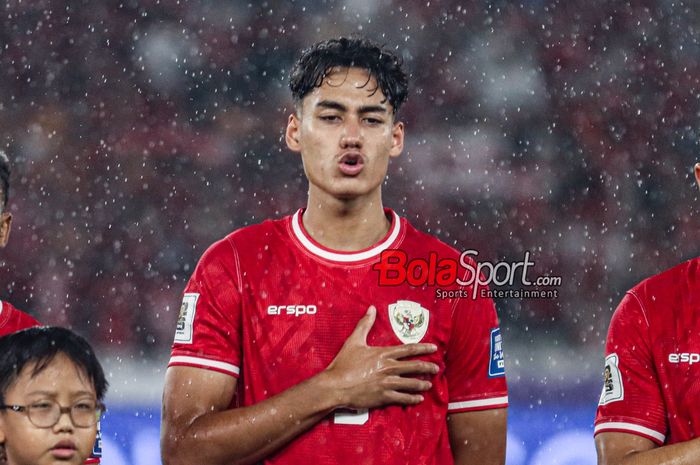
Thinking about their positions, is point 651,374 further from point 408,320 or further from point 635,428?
point 408,320

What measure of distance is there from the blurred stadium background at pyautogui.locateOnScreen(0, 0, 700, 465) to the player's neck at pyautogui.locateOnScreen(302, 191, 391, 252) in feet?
10.6

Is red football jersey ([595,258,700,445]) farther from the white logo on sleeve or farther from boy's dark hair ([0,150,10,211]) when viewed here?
boy's dark hair ([0,150,10,211])

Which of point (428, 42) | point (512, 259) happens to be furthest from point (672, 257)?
point (428, 42)

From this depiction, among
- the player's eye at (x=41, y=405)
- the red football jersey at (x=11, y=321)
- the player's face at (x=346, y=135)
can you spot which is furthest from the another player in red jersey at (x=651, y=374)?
the red football jersey at (x=11, y=321)

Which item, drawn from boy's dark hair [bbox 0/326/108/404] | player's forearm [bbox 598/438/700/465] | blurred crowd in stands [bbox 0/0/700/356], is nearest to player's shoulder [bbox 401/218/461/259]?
player's forearm [bbox 598/438/700/465]

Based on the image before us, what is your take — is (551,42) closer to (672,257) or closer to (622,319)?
(672,257)

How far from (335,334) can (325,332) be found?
3cm

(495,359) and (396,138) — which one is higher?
(396,138)

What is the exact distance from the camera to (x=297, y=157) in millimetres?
7324

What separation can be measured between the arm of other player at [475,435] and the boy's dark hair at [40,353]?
0.94m

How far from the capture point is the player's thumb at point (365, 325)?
9.65 feet

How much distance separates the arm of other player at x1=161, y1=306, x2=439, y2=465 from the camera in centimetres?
285

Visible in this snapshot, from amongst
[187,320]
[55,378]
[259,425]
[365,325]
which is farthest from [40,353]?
[365,325]

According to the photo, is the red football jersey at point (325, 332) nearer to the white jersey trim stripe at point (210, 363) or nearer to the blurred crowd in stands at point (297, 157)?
the white jersey trim stripe at point (210, 363)
